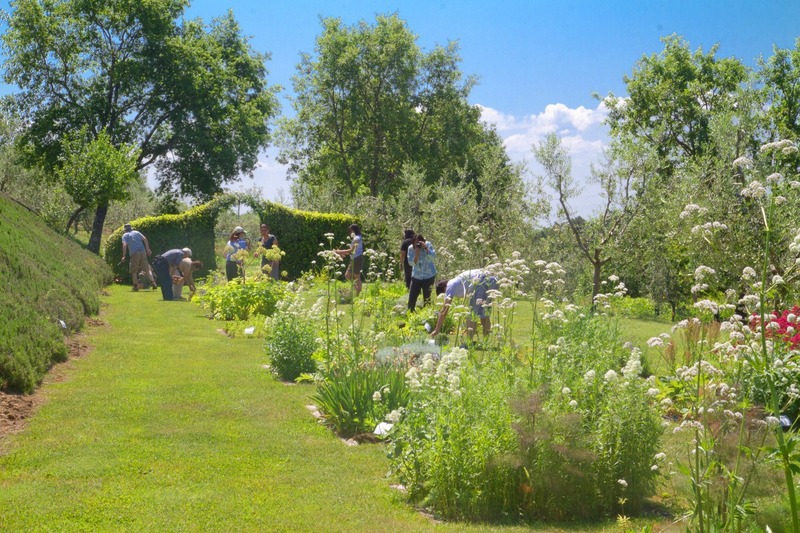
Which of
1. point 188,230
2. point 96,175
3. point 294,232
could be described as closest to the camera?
point 188,230

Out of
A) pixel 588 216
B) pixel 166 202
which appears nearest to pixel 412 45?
pixel 166 202

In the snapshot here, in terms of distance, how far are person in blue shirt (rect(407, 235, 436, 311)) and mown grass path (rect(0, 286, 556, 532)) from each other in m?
4.03

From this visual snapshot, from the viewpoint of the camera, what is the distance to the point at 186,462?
600 centimetres

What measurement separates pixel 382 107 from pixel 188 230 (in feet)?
57.9

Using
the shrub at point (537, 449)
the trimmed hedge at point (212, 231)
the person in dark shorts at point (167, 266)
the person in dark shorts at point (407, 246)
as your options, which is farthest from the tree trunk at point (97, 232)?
the shrub at point (537, 449)

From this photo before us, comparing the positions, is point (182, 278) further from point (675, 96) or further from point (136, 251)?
point (675, 96)

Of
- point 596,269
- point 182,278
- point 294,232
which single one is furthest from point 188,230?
point 596,269

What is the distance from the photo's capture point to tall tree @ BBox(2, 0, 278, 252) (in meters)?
34.7

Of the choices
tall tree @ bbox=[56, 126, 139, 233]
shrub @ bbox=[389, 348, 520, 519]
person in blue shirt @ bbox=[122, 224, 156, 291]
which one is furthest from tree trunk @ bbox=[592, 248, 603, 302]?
tall tree @ bbox=[56, 126, 139, 233]

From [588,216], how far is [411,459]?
54.9ft

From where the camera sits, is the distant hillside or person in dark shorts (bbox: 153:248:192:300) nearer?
the distant hillside

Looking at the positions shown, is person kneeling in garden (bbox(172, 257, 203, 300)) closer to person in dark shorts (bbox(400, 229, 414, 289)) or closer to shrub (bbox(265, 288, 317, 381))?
person in dark shorts (bbox(400, 229, 414, 289))

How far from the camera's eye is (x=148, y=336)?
12.7 m

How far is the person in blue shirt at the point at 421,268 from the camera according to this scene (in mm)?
13039
